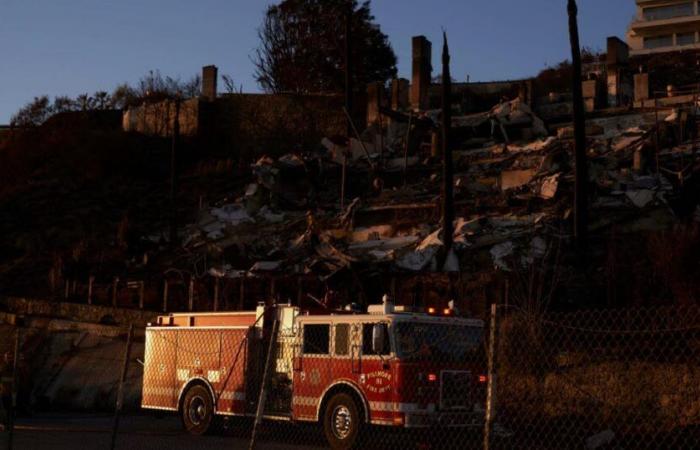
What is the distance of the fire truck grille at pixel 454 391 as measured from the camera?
549 inches

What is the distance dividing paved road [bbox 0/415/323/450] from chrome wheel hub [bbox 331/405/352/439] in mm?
596

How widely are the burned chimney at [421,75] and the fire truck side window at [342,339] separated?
35429mm

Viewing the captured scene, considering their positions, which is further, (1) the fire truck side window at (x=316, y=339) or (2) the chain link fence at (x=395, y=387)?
(1) the fire truck side window at (x=316, y=339)

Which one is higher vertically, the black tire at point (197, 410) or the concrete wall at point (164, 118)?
the concrete wall at point (164, 118)

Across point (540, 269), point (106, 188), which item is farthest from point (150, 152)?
point (540, 269)

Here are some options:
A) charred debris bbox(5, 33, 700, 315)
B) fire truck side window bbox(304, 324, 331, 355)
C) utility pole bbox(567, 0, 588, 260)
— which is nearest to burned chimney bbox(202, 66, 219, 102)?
charred debris bbox(5, 33, 700, 315)

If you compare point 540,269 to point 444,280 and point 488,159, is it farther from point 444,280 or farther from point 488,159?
point 488,159

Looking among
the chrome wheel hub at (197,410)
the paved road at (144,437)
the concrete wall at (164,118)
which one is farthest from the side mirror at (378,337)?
the concrete wall at (164,118)

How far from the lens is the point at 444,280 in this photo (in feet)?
83.3

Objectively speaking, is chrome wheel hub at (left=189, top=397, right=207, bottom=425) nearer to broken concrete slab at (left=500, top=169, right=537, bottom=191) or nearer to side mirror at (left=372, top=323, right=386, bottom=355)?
side mirror at (left=372, top=323, right=386, bottom=355)

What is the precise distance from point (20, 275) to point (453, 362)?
88.2 feet

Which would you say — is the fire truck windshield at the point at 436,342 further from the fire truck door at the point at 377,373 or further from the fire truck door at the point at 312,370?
the fire truck door at the point at 312,370

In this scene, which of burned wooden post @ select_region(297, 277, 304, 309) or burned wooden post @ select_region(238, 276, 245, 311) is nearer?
burned wooden post @ select_region(297, 277, 304, 309)

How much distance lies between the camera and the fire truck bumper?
13.8 meters
